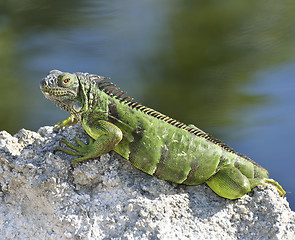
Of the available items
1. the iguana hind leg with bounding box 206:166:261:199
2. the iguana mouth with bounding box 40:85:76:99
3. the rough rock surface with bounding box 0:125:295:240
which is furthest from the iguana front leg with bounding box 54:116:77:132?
the iguana hind leg with bounding box 206:166:261:199

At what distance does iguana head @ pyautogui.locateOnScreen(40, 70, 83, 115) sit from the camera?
11.9 feet

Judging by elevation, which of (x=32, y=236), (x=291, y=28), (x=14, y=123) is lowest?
(x=14, y=123)

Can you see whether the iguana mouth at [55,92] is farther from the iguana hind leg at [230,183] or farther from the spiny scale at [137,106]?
the iguana hind leg at [230,183]

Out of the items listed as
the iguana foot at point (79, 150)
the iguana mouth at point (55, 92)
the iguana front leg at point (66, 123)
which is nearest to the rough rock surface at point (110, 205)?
the iguana foot at point (79, 150)

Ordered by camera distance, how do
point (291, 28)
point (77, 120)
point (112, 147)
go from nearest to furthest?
point (112, 147)
point (77, 120)
point (291, 28)

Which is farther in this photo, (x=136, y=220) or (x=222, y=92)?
(x=222, y=92)

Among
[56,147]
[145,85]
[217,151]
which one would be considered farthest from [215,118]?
[56,147]

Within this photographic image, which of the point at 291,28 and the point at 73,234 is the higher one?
the point at 73,234

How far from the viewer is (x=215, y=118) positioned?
8305 millimetres

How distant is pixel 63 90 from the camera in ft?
12.0

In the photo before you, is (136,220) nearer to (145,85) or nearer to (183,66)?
(145,85)

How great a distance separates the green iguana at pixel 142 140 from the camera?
363 cm

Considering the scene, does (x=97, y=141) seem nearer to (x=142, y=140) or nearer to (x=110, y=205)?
(x=142, y=140)

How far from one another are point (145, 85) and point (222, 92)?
163cm
